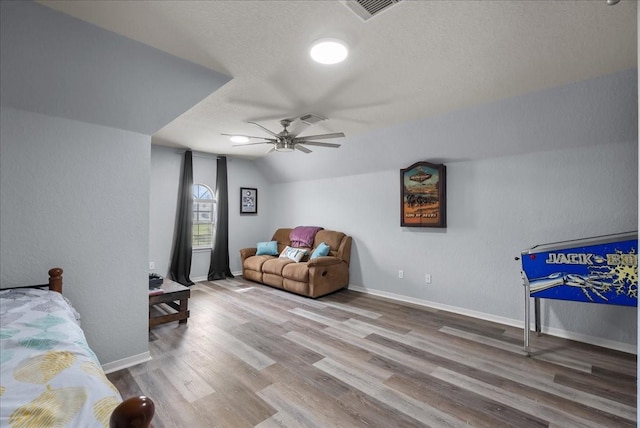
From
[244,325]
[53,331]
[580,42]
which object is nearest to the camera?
[53,331]

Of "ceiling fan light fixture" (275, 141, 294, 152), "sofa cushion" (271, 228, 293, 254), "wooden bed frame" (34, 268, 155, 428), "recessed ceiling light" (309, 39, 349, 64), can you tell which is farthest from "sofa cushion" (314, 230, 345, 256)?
"wooden bed frame" (34, 268, 155, 428)

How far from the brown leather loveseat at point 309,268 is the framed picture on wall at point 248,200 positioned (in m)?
1.04

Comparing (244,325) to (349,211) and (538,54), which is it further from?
(538,54)

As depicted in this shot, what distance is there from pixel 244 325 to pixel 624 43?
4231 millimetres

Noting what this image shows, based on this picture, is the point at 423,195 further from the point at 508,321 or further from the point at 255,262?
the point at 255,262

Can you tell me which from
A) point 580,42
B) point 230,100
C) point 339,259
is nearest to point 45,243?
point 230,100

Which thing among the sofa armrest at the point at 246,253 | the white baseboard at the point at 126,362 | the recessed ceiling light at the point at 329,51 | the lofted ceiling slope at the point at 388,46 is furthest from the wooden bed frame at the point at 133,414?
the sofa armrest at the point at 246,253

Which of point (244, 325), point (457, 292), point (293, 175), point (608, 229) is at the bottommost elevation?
point (244, 325)

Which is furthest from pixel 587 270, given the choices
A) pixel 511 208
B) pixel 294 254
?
pixel 294 254

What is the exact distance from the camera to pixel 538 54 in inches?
87.6

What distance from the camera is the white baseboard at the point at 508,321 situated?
286 cm

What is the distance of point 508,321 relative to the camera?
139 inches

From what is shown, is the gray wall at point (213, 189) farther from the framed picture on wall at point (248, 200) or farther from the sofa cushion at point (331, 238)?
the sofa cushion at point (331, 238)

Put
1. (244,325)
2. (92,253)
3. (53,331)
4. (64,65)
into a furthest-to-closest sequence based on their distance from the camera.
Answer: (244,325), (92,253), (64,65), (53,331)
